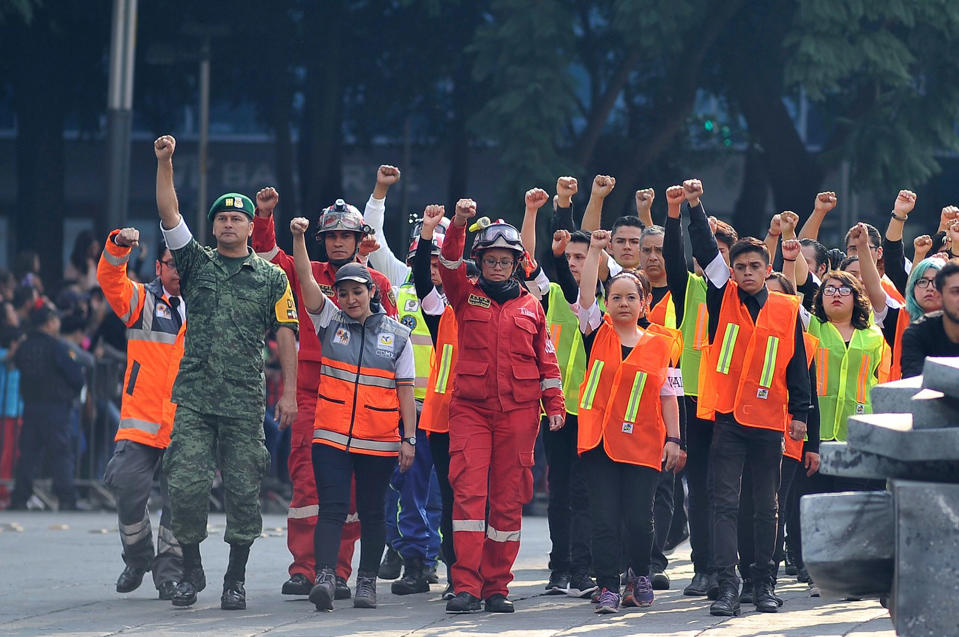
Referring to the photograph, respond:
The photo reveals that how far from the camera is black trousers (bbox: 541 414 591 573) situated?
9961 mm

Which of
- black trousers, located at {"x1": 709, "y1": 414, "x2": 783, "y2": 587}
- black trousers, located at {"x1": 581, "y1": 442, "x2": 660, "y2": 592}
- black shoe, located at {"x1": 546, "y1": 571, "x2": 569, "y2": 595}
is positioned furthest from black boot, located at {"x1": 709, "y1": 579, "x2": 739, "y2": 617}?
black shoe, located at {"x1": 546, "y1": 571, "x2": 569, "y2": 595}

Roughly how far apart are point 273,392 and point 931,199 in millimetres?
21230

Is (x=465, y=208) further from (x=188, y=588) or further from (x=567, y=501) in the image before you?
(x=188, y=588)

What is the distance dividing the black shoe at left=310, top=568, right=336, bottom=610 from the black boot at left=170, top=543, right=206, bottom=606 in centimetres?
64

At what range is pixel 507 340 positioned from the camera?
902 centimetres

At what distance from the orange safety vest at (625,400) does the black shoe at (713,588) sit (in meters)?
0.70

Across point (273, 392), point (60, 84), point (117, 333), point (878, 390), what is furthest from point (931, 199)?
point (878, 390)

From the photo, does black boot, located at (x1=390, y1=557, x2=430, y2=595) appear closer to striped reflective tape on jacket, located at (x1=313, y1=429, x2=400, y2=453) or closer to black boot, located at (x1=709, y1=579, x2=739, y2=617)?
striped reflective tape on jacket, located at (x1=313, y1=429, x2=400, y2=453)

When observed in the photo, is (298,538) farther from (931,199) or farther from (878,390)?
(931,199)

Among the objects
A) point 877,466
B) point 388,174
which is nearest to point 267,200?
point 388,174

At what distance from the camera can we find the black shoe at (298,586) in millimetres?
9531

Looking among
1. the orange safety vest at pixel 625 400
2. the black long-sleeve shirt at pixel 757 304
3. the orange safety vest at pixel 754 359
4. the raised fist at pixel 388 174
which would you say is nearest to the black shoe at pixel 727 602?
the orange safety vest at pixel 625 400

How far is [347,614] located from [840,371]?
3.39 m

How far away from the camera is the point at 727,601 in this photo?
8.88 m
